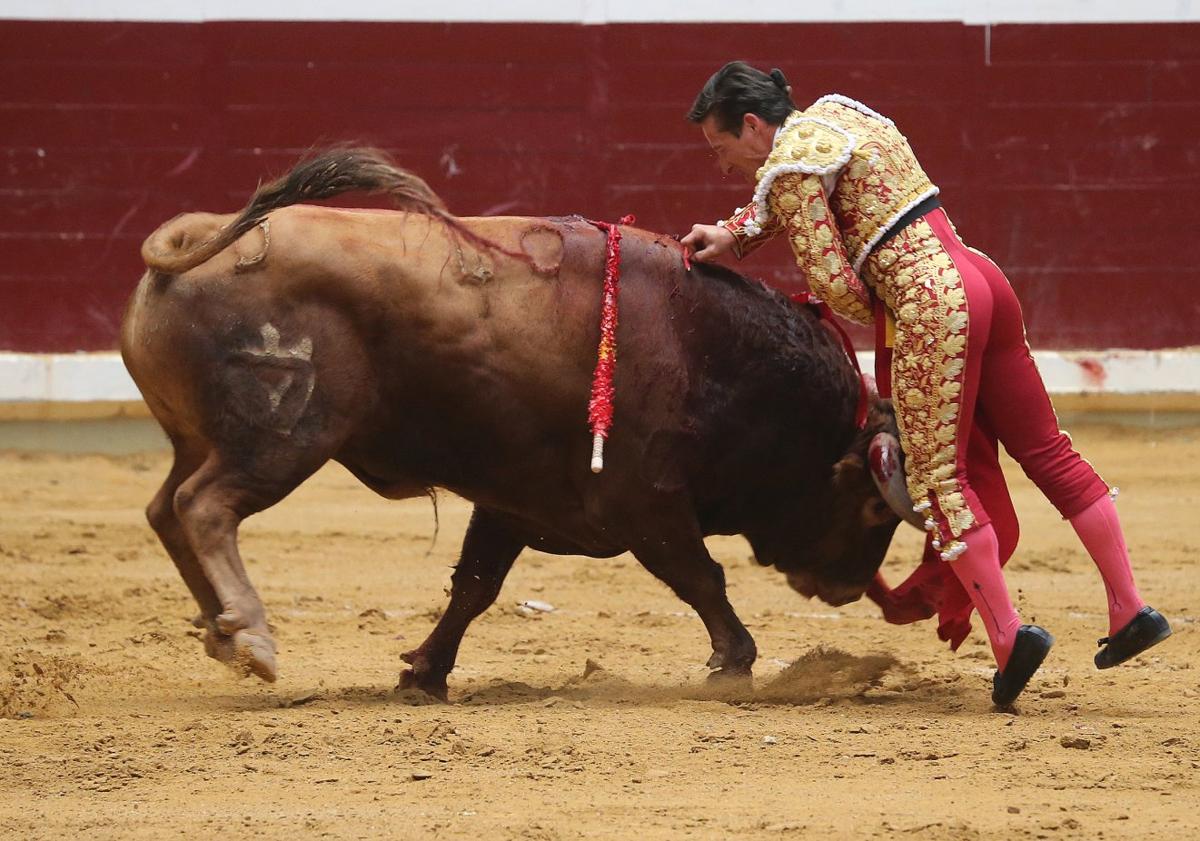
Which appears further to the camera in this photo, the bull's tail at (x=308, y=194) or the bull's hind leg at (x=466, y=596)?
the bull's hind leg at (x=466, y=596)

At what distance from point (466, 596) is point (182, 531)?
66 cm

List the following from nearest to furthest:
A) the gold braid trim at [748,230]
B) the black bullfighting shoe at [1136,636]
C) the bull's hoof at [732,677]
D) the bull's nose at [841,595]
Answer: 1. the black bullfighting shoe at [1136,636]
2. the gold braid trim at [748,230]
3. the bull's hoof at [732,677]
4. the bull's nose at [841,595]

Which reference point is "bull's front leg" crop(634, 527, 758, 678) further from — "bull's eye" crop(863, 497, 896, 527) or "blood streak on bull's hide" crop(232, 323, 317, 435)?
"blood streak on bull's hide" crop(232, 323, 317, 435)

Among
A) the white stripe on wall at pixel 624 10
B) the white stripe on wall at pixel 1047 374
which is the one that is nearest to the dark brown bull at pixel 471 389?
the white stripe on wall at pixel 1047 374

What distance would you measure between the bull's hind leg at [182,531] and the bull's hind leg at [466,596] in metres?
0.46

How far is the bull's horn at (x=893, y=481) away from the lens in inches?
158

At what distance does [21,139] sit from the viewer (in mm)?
8531

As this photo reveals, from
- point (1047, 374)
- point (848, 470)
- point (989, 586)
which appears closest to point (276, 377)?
point (848, 470)

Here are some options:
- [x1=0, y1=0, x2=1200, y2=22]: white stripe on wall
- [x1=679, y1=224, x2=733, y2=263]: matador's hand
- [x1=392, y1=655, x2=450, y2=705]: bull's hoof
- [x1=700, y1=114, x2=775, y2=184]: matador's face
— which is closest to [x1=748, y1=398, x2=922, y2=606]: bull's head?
[x1=679, y1=224, x2=733, y2=263]: matador's hand

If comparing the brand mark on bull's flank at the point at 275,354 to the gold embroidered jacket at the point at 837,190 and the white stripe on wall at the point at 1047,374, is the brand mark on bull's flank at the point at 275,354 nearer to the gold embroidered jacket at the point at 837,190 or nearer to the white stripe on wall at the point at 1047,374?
the gold embroidered jacket at the point at 837,190

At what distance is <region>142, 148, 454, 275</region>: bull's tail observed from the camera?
3814 millimetres

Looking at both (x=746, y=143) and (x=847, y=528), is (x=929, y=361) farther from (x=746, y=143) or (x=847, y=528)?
(x=847, y=528)

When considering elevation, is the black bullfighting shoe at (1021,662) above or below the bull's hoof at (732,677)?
above

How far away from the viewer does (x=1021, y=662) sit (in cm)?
371
